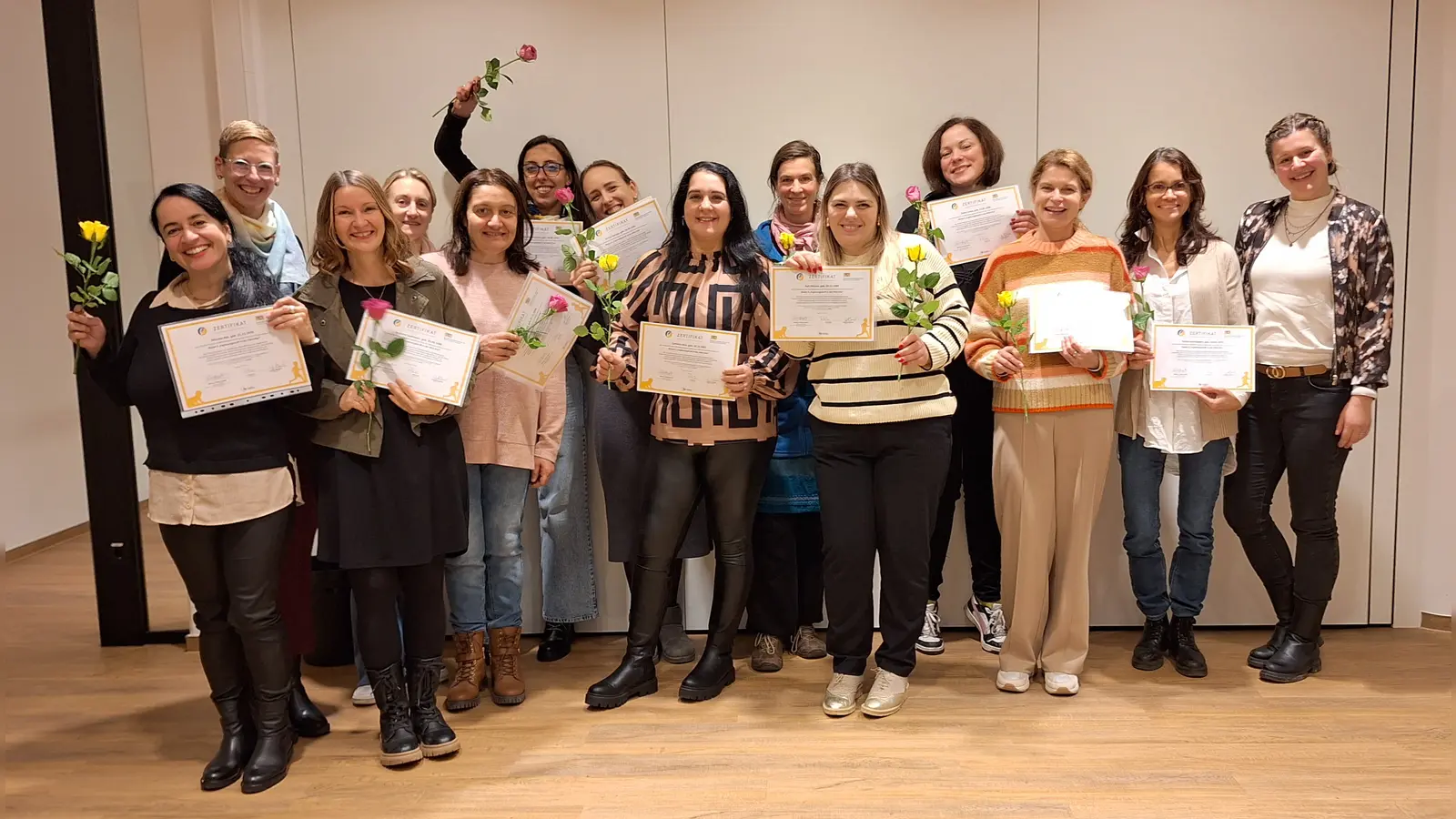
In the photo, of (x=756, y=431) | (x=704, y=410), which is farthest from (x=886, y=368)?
(x=704, y=410)

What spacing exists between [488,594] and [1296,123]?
3.05 meters

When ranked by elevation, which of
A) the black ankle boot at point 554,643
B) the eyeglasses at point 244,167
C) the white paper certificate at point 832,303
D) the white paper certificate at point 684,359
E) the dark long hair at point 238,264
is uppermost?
the eyeglasses at point 244,167

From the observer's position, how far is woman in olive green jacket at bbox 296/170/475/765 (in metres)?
2.47

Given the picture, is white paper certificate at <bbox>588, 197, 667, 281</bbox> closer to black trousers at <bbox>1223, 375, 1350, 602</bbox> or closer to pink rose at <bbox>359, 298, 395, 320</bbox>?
pink rose at <bbox>359, 298, 395, 320</bbox>

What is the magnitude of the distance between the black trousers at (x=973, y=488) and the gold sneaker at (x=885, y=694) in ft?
1.61

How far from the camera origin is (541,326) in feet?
9.34

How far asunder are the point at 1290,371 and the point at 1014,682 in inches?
54.1

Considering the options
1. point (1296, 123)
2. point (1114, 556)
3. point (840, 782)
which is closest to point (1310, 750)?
point (1114, 556)

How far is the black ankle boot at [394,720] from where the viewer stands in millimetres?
2600

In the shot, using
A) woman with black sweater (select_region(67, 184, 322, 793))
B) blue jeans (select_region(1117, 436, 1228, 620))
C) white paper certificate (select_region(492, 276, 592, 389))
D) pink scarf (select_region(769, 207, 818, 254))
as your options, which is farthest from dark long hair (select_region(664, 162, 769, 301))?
blue jeans (select_region(1117, 436, 1228, 620))

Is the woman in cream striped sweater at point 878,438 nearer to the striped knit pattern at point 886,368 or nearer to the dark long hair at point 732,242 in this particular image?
the striped knit pattern at point 886,368

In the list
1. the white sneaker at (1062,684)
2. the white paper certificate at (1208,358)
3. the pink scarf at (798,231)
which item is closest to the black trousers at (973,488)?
the white sneaker at (1062,684)

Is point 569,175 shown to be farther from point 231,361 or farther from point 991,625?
point 991,625

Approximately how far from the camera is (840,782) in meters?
2.48
